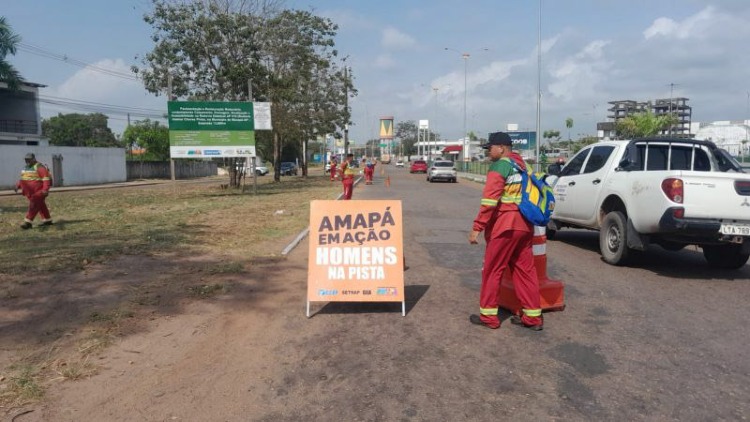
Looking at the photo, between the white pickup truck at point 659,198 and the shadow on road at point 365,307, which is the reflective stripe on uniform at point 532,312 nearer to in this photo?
the shadow on road at point 365,307

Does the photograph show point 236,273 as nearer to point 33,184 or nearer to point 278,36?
point 33,184

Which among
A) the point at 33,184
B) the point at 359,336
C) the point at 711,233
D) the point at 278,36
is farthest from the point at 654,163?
the point at 278,36

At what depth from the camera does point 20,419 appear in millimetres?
3717

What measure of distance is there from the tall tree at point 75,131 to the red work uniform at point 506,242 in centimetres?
9377

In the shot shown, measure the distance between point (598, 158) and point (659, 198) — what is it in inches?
87.6

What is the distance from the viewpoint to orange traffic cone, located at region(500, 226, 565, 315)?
5.80m

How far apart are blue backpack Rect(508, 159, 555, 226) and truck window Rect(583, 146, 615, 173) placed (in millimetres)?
4364

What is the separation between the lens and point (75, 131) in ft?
310

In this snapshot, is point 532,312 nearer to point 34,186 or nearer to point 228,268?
point 228,268

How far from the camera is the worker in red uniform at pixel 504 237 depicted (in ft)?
17.3

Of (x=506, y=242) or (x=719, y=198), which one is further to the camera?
(x=719, y=198)

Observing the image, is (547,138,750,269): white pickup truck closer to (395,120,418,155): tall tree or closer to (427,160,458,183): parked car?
(427,160,458,183): parked car

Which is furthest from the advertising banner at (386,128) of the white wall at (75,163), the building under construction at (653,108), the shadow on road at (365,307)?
the shadow on road at (365,307)

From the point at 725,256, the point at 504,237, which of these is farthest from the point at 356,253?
the point at 725,256
